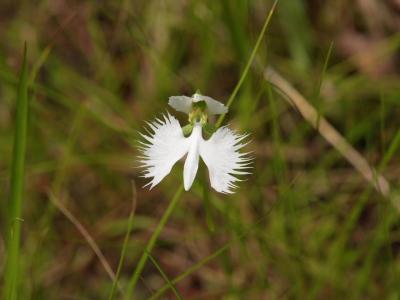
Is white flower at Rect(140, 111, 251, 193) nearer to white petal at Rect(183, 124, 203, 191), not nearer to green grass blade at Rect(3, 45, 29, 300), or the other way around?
white petal at Rect(183, 124, 203, 191)

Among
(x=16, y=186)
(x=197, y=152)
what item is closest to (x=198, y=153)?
(x=197, y=152)

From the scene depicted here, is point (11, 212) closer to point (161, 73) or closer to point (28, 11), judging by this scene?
point (161, 73)

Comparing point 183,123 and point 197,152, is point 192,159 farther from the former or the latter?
point 183,123

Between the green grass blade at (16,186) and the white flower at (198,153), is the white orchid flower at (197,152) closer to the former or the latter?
the white flower at (198,153)

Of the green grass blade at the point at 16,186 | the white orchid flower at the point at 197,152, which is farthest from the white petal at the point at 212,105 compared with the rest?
the green grass blade at the point at 16,186

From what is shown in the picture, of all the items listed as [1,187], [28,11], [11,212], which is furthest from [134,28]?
[11,212]

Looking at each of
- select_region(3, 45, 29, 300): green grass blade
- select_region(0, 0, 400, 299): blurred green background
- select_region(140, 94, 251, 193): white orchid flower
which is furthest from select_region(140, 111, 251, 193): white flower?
select_region(0, 0, 400, 299): blurred green background
